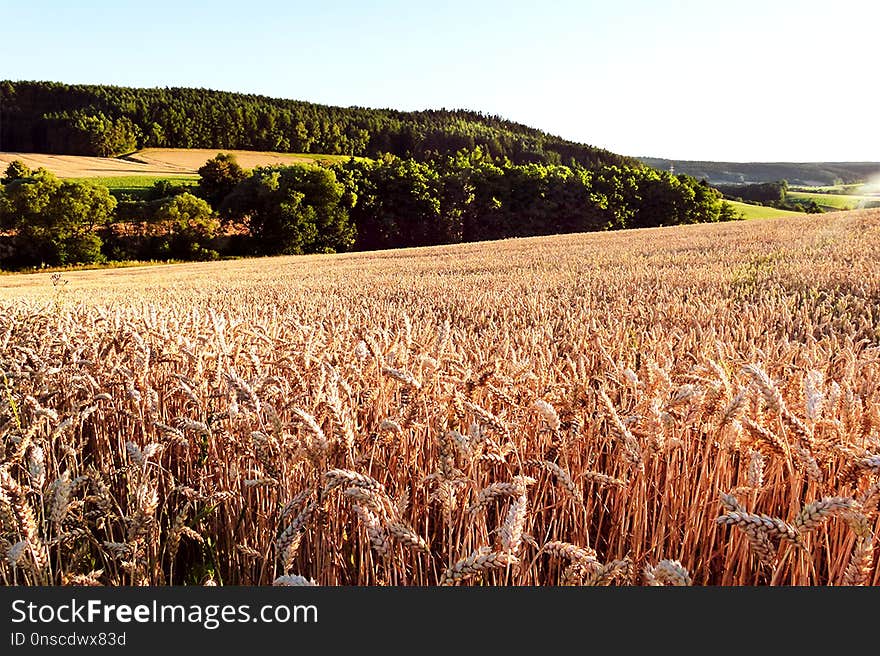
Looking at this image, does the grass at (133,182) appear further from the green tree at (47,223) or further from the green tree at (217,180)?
the green tree at (47,223)

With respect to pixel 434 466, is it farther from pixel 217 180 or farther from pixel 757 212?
pixel 757 212

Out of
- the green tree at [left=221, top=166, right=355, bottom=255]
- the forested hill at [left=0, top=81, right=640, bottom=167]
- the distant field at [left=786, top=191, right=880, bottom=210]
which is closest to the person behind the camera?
the green tree at [left=221, top=166, right=355, bottom=255]

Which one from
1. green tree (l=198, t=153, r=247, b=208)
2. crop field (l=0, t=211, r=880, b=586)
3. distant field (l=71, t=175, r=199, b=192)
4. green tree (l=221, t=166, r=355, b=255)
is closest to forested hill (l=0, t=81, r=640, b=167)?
distant field (l=71, t=175, r=199, b=192)

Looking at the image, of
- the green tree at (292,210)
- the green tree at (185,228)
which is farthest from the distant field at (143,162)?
the green tree at (185,228)

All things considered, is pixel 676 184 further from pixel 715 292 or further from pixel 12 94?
pixel 12 94

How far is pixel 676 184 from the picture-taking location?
68.6 m

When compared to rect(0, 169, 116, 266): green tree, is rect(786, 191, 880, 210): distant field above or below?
above

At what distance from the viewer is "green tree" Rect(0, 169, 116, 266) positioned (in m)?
45.9

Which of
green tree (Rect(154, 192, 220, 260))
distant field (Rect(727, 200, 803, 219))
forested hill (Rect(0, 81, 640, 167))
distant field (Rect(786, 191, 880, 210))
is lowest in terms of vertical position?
green tree (Rect(154, 192, 220, 260))

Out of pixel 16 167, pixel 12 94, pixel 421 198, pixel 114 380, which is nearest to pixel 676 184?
pixel 421 198

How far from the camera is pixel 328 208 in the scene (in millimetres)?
53469

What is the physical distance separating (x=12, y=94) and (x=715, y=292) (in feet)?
369

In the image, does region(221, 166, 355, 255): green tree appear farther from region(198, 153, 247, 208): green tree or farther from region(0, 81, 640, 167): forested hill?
region(0, 81, 640, 167): forested hill

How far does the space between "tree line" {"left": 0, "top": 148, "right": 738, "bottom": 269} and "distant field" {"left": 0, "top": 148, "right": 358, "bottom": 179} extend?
13.7m
